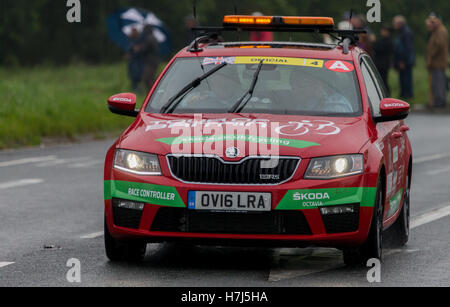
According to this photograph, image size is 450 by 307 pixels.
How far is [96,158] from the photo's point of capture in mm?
18359

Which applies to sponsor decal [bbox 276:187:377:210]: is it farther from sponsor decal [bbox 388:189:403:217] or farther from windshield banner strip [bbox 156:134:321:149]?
sponsor decal [bbox 388:189:403:217]

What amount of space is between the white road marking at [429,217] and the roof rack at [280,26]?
2.01 metres

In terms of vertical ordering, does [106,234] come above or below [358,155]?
below

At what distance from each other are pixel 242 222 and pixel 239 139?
559 mm

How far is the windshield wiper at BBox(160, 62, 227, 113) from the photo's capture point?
9594 mm

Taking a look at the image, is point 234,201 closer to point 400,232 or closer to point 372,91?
point 372,91

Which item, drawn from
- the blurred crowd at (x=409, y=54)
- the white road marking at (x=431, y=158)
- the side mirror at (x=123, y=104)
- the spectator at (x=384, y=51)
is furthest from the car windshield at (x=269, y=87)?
the spectator at (x=384, y=51)

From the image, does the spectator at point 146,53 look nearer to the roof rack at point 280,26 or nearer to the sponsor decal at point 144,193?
the roof rack at point 280,26

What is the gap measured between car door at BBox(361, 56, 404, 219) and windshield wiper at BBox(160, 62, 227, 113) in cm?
116

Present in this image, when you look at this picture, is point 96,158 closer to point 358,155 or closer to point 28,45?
point 358,155

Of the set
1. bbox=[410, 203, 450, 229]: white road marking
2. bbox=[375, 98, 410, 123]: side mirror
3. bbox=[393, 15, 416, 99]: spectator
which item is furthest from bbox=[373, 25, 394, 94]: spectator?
bbox=[375, 98, 410, 123]: side mirror

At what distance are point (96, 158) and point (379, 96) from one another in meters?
8.43

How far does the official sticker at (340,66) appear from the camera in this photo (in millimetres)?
9938

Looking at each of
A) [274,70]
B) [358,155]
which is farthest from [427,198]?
[358,155]
